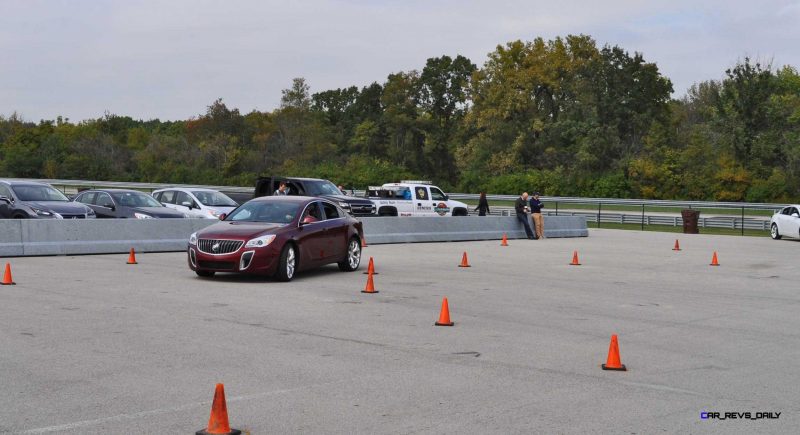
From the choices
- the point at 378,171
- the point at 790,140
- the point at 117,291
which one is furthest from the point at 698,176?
the point at 117,291

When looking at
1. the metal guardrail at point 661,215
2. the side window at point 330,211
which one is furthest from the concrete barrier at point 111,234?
the metal guardrail at point 661,215

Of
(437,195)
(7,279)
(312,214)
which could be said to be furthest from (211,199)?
(7,279)

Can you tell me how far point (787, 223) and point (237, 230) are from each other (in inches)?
1102

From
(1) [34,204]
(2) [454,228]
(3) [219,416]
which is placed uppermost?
(1) [34,204]

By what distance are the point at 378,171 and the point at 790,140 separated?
3112cm

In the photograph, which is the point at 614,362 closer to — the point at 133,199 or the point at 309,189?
the point at 133,199

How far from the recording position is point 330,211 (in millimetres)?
19516

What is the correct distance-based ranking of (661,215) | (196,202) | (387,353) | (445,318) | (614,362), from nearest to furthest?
1. (614,362)
2. (387,353)
3. (445,318)
4. (196,202)
5. (661,215)

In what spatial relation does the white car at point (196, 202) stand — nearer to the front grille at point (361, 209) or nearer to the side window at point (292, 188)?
the side window at point (292, 188)

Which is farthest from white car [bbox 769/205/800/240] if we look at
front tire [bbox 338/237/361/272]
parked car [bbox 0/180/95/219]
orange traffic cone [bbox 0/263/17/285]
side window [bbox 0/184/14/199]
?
orange traffic cone [bbox 0/263/17/285]

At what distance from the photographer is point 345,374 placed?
8883 mm

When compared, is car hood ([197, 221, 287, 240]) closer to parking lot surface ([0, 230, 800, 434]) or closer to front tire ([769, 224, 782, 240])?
parking lot surface ([0, 230, 800, 434])

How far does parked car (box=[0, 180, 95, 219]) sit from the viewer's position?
25844 millimetres

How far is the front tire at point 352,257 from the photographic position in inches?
778
